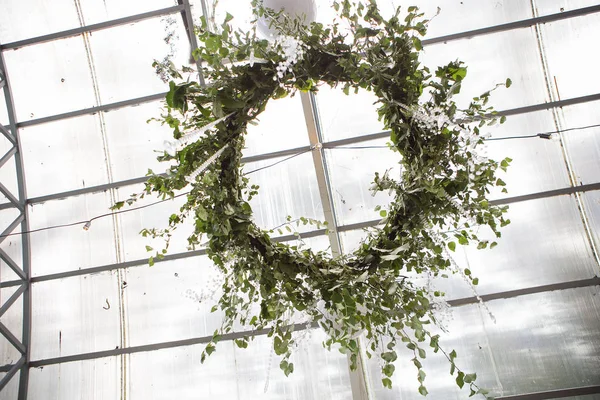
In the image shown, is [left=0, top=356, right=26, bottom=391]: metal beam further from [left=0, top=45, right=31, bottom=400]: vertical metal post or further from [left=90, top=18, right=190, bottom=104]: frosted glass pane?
[left=90, top=18, right=190, bottom=104]: frosted glass pane

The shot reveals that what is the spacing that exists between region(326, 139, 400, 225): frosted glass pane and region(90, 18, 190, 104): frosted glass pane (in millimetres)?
1948

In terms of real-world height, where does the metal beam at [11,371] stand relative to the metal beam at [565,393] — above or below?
above

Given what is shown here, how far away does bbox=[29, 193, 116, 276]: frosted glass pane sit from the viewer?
5672mm

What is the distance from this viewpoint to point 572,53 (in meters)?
5.04

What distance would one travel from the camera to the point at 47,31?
220 inches

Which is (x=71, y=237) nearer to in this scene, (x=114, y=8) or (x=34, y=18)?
(x=34, y=18)

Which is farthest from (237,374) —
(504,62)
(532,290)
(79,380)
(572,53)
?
(572,53)

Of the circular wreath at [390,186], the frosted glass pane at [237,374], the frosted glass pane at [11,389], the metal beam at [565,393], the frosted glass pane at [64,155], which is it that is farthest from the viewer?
the frosted glass pane at [64,155]

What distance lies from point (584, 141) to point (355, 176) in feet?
7.31

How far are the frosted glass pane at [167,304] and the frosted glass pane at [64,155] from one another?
1163 millimetres

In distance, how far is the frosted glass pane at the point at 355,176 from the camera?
17.1 ft

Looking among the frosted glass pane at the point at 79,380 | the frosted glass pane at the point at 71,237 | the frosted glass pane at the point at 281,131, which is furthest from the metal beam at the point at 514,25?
the frosted glass pane at the point at 79,380

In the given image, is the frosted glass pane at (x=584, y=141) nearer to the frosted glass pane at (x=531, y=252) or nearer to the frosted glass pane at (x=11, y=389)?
the frosted glass pane at (x=531, y=252)

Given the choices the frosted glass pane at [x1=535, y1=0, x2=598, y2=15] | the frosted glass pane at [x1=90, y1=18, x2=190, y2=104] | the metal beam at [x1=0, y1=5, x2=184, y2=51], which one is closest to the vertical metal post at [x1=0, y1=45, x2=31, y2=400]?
the metal beam at [x1=0, y1=5, x2=184, y2=51]
